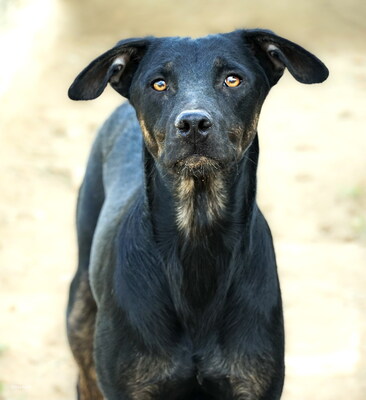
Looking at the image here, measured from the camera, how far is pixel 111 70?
4785 mm

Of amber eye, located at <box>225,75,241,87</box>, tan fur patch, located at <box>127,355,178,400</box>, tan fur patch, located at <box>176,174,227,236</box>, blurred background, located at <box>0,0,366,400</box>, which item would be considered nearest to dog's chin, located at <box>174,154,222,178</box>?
tan fur patch, located at <box>176,174,227,236</box>

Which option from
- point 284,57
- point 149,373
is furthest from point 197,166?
point 149,373

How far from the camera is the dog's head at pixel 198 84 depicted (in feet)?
14.2

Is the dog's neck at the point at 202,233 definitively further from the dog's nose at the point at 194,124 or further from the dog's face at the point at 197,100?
the dog's nose at the point at 194,124

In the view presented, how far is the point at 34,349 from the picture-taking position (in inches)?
294

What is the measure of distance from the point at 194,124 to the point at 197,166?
0.78ft

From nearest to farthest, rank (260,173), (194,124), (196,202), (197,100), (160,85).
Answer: (194,124)
(197,100)
(160,85)
(196,202)
(260,173)

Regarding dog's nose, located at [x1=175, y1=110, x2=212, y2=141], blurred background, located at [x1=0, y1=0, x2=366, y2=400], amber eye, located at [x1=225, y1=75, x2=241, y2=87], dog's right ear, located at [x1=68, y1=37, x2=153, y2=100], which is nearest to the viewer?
dog's nose, located at [x1=175, y1=110, x2=212, y2=141]

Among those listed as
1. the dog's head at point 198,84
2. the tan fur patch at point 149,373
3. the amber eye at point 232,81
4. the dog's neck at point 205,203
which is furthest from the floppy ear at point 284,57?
the tan fur patch at point 149,373

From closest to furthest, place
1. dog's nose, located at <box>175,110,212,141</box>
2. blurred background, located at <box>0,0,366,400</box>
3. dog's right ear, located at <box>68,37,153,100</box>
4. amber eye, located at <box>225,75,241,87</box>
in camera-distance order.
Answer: dog's nose, located at <box>175,110,212,141</box> < amber eye, located at <box>225,75,241,87</box> < dog's right ear, located at <box>68,37,153,100</box> < blurred background, located at <box>0,0,366,400</box>

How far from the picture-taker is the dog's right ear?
470cm

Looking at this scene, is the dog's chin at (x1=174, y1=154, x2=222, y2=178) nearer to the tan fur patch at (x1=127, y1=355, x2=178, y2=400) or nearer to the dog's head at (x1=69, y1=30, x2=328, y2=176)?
the dog's head at (x1=69, y1=30, x2=328, y2=176)

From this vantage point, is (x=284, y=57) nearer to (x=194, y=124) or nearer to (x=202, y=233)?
(x=194, y=124)

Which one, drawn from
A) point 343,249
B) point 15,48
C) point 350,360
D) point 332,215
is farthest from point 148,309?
point 15,48
